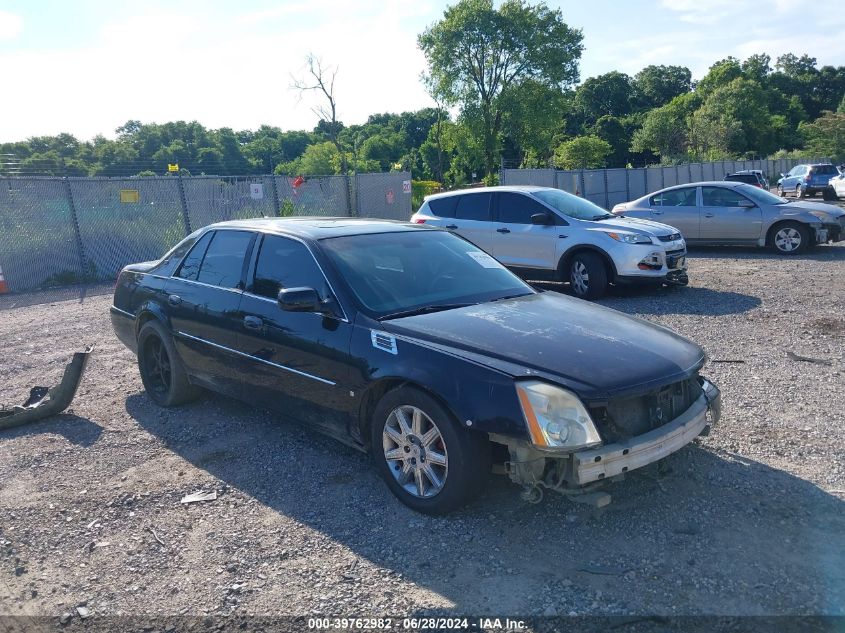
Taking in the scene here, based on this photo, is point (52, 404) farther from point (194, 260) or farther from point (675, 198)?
point (675, 198)

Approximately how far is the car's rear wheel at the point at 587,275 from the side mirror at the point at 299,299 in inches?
269

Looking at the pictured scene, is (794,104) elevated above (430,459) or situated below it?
above

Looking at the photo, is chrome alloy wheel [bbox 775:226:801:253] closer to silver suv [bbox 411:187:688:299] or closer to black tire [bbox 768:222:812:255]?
black tire [bbox 768:222:812:255]

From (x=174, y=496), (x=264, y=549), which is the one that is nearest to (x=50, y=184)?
(x=174, y=496)

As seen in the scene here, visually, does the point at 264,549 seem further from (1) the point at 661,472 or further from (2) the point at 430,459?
(1) the point at 661,472

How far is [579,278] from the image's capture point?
1068 centimetres

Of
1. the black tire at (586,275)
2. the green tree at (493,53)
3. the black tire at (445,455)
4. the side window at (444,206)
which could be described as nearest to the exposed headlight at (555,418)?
the black tire at (445,455)

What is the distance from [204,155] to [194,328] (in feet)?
120

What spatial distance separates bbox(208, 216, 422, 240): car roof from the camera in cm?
509

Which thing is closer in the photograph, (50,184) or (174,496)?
(174,496)

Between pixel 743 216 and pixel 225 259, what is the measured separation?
1189 cm

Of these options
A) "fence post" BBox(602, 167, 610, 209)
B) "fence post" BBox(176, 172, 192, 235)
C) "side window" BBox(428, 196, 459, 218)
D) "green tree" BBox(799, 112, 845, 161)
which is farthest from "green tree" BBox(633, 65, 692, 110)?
"side window" BBox(428, 196, 459, 218)

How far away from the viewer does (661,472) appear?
4117 millimetres

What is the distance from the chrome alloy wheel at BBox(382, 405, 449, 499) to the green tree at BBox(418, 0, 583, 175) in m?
46.2
